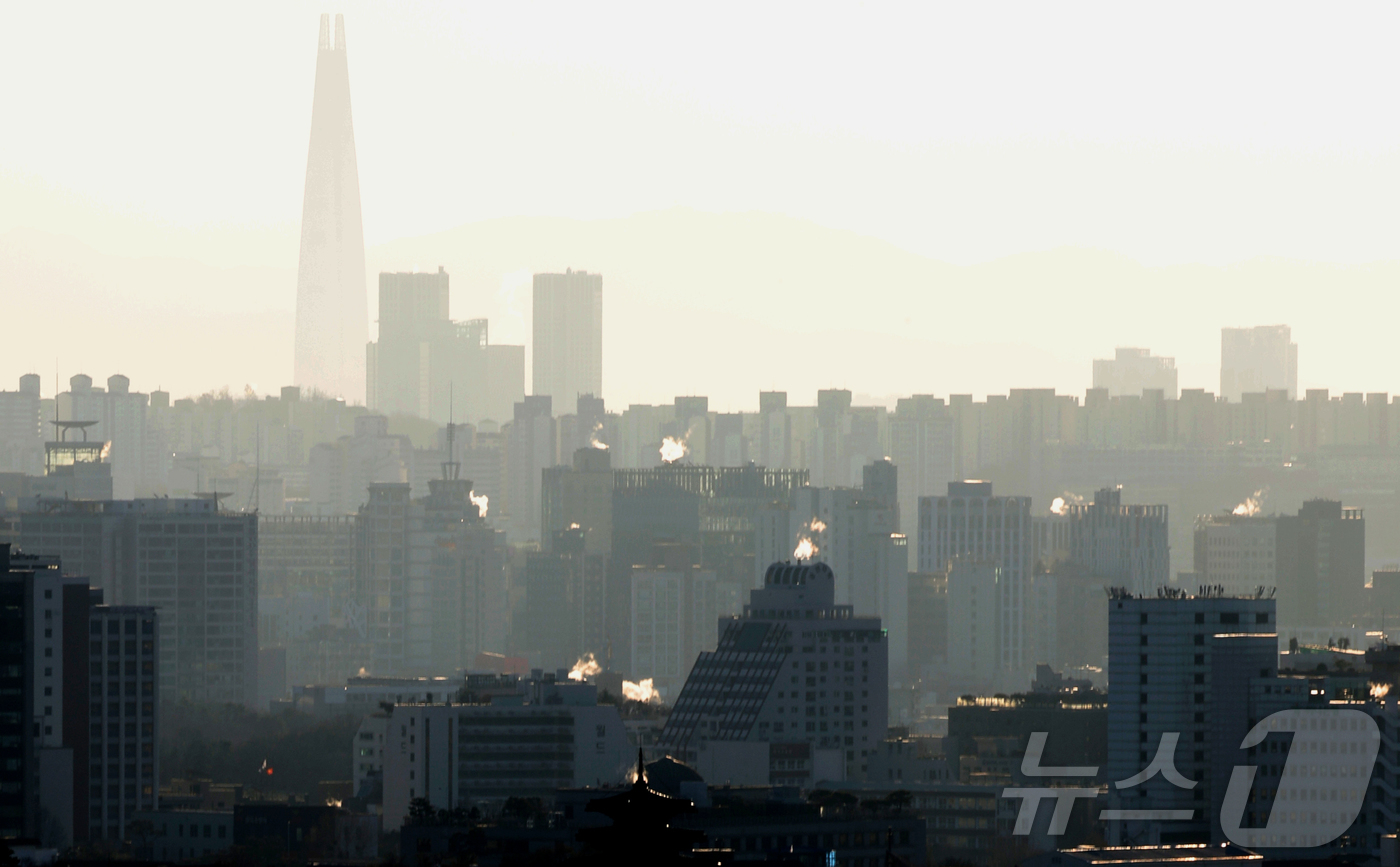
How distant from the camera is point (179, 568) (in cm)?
11475

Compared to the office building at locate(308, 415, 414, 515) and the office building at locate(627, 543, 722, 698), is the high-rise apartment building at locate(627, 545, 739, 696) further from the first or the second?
the office building at locate(308, 415, 414, 515)

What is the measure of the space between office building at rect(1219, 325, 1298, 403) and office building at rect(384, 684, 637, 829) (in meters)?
112

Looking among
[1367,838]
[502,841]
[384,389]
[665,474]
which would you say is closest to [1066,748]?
[1367,838]

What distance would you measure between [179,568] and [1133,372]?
87.6m

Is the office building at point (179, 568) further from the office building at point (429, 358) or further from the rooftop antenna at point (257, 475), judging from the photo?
the office building at point (429, 358)

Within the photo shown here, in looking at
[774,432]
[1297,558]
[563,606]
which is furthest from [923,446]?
[563,606]

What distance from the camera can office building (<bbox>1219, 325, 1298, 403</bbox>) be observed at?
180 meters

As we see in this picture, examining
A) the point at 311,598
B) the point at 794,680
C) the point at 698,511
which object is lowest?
the point at 794,680

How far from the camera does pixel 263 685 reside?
374ft

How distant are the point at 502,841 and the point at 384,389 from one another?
14172cm

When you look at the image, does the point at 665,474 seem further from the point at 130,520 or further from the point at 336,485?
the point at 130,520

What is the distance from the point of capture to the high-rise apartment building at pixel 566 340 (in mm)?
180375

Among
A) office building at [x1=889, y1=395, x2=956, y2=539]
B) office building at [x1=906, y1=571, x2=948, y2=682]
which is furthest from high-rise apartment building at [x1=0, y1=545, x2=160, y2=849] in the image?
office building at [x1=889, y1=395, x2=956, y2=539]

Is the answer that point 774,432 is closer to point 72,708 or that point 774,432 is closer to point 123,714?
point 123,714
